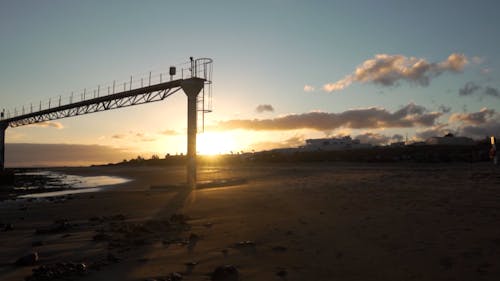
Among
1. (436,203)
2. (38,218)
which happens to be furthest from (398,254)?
(38,218)

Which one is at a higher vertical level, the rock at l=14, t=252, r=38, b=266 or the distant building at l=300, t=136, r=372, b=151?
the distant building at l=300, t=136, r=372, b=151

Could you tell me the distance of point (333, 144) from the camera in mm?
125125

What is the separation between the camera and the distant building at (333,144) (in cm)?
12319

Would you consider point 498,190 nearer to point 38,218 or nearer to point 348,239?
point 348,239

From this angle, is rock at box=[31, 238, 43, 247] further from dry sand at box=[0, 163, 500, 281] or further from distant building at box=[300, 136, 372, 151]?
distant building at box=[300, 136, 372, 151]

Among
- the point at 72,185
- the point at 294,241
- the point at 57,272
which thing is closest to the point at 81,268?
the point at 57,272

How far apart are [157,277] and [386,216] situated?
6.81 m

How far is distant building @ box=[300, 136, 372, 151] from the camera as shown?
123m

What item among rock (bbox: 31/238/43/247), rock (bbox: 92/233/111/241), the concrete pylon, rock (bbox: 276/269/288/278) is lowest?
rock (bbox: 31/238/43/247)

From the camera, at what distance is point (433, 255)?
22.4 feet

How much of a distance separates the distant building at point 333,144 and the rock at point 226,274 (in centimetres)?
11791

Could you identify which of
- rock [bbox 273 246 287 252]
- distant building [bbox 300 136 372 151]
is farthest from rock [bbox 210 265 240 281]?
distant building [bbox 300 136 372 151]

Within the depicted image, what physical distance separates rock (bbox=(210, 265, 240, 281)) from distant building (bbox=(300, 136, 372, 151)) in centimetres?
11791

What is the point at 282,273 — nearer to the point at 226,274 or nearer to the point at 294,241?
the point at 226,274
